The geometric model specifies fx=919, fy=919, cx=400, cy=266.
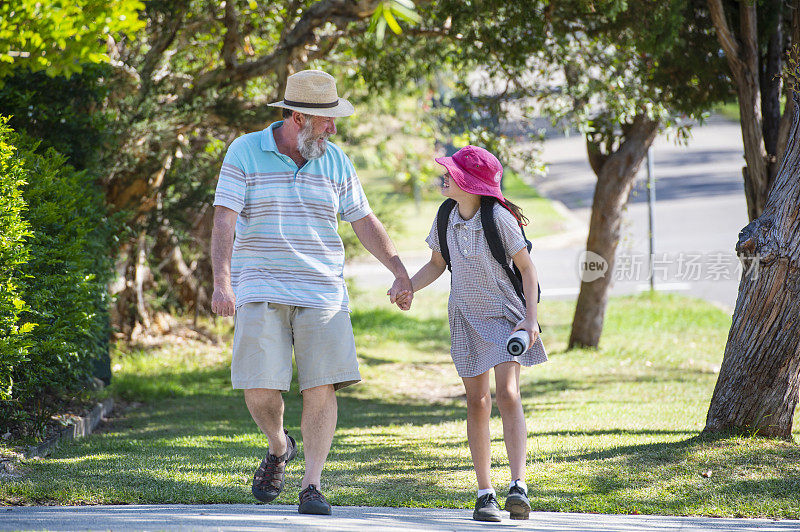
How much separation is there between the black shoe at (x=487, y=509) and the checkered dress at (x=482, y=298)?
61cm

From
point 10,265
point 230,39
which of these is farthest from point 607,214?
point 10,265

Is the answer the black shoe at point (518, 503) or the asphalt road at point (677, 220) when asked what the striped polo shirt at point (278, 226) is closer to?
the black shoe at point (518, 503)

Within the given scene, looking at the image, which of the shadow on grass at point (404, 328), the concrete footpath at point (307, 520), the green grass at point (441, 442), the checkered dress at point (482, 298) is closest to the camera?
the concrete footpath at point (307, 520)

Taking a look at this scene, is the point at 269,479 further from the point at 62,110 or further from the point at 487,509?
the point at 62,110

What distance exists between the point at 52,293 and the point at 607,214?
306 inches

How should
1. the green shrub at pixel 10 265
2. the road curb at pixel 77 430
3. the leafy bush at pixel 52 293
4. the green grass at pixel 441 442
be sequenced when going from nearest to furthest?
1. the green grass at pixel 441 442
2. the green shrub at pixel 10 265
3. the road curb at pixel 77 430
4. the leafy bush at pixel 52 293

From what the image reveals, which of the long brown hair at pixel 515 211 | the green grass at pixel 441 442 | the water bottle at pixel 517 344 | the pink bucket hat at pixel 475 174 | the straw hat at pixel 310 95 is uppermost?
the straw hat at pixel 310 95

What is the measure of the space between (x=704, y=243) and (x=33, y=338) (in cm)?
1691

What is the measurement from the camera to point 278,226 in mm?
4402

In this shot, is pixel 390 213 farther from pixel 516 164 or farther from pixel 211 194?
pixel 211 194

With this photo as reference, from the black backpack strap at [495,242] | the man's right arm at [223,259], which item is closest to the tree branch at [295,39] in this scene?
the black backpack strap at [495,242]

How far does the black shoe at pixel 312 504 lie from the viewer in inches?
171

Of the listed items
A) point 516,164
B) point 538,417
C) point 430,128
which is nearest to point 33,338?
point 538,417

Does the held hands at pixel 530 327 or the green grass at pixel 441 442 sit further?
the green grass at pixel 441 442
